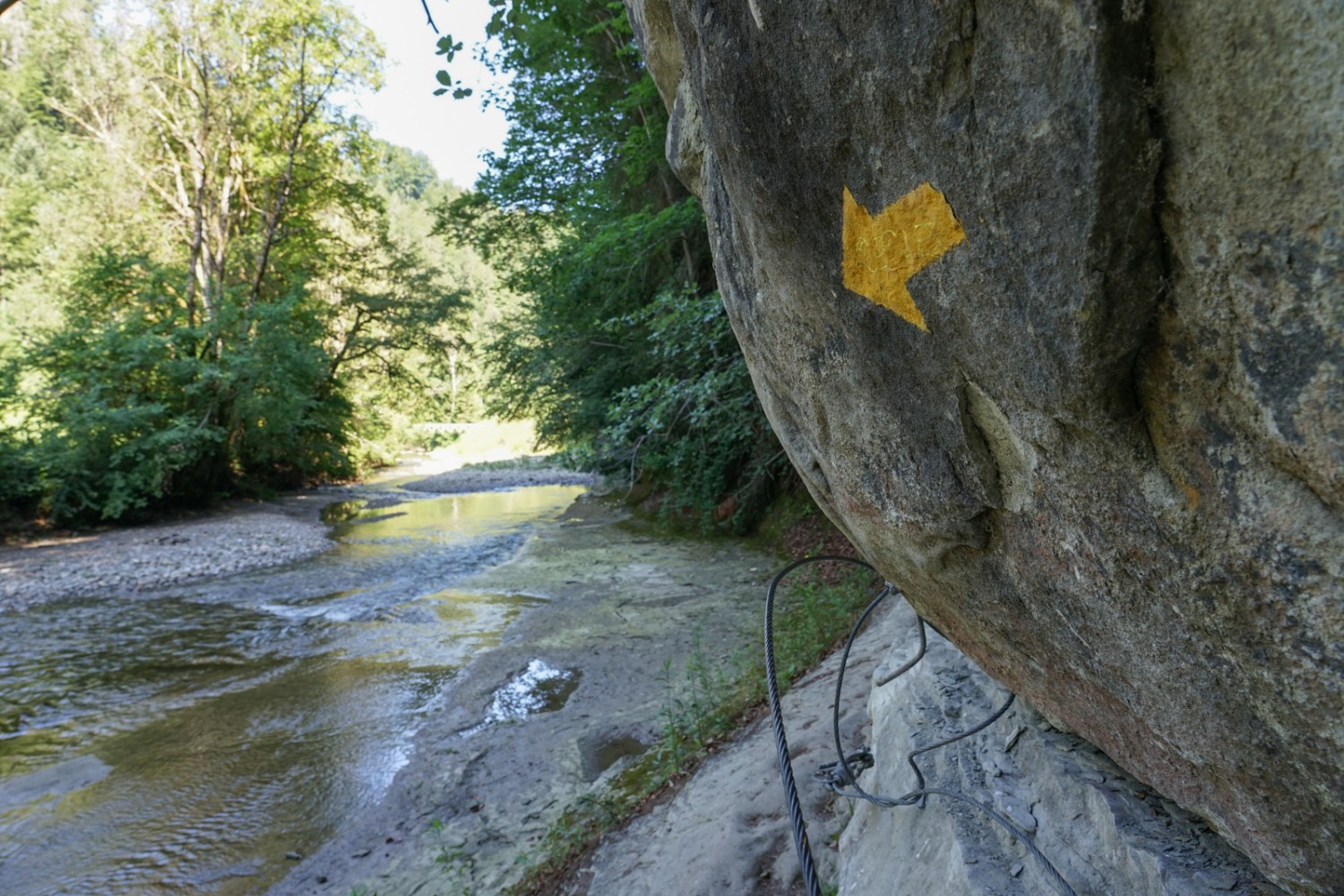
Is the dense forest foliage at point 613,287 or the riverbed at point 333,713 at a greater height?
the dense forest foliage at point 613,287

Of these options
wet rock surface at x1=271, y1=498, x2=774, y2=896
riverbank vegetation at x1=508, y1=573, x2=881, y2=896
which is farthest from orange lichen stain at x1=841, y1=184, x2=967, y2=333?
wet rock surface at x1=271, y1=498, x2=774, y2=896

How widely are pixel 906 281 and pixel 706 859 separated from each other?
8.69ft

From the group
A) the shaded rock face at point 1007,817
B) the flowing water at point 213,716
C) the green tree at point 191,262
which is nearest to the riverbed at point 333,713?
the flowing water at point 213,716

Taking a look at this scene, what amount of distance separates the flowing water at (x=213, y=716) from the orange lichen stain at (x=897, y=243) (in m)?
4.21

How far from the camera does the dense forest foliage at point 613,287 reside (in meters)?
8.50

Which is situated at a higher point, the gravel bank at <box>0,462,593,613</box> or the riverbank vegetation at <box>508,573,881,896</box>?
the gravel bank at <box>0,462,593,613</box>

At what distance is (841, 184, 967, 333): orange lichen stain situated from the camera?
1.38 metres

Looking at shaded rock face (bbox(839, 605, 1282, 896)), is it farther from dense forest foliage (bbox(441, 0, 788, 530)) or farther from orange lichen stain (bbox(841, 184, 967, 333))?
dense forest foliage (bbox(441, 0, 788, 530))

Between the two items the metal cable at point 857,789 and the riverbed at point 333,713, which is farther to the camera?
the riverbed at point 333,713

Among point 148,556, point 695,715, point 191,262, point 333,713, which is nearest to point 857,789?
point 695,715

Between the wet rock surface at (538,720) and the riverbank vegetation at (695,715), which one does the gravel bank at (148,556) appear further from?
the riverbank vegetation at (695,715)

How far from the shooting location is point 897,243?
148cm

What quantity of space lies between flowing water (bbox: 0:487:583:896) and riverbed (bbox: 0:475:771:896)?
2 cm

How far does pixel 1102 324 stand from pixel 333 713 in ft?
20.0
